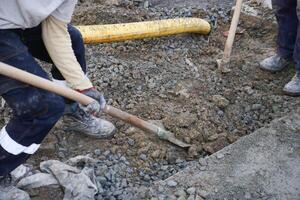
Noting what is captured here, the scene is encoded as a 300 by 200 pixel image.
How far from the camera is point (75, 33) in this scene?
3484 millimetres

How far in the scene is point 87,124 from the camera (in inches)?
152

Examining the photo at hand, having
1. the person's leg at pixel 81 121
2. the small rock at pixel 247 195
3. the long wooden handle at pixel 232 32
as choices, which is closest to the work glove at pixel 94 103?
the person's leg at pixel 81 121

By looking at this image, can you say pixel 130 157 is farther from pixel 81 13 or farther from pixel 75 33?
pixel 81 13

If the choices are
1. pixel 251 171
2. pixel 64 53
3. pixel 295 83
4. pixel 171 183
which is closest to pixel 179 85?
pixel 295 83

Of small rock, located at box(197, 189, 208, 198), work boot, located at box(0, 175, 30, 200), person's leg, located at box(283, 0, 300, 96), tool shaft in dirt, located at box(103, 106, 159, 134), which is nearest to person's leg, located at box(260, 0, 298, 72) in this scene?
person's leg, located at box(283, 0, 300, 96)

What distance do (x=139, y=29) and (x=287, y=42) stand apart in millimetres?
1525

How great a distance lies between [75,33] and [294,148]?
1898 mm

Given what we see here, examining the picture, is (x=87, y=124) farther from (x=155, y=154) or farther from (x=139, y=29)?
(x=139, y=29)

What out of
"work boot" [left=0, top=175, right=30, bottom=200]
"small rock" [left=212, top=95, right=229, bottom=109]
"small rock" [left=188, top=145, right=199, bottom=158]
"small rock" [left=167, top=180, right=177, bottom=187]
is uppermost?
"work boot" [left=0, top=175, right=30, bottom=200]

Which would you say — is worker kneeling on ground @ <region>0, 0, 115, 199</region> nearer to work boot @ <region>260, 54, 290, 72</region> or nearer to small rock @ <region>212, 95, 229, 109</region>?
small rock @ <region>212, 95, 229, 109</region>

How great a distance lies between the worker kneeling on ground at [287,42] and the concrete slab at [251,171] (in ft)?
2.54

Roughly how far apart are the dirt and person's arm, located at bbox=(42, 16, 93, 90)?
76cm

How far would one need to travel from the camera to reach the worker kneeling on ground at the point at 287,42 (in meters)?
4.50

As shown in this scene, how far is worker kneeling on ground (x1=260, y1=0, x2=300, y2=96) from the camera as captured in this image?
177 inches
